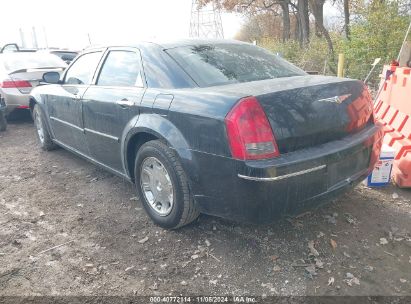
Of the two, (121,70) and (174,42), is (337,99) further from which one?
(121,70)

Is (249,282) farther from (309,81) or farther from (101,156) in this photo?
(101,156)

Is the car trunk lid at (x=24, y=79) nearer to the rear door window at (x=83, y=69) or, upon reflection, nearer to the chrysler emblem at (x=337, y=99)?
the rear door window at (x=83, y=69)

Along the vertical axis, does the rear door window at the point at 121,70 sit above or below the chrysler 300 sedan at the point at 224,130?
above

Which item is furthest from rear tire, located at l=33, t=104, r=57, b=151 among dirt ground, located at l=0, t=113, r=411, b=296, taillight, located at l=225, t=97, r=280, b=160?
taillight, located at l=225, t=97, r=280, b=160

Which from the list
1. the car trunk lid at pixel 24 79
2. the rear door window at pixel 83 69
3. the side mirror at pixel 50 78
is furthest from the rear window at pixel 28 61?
the rear door window at pixel 83 69

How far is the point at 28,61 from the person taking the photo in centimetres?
795

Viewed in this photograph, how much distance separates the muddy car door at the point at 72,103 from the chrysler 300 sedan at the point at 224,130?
26cm

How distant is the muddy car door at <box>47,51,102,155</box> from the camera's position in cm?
411

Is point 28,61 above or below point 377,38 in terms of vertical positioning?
above

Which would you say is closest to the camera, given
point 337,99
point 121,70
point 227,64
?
point 337,99

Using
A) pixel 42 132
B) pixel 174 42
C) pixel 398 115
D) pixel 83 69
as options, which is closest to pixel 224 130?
pixel 174 42

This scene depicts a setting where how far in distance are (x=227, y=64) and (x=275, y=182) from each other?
133 cm

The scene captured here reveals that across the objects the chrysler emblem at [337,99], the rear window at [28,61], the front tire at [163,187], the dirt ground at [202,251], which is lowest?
the dirt ground at [202,251]

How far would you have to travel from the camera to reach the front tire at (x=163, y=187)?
9.21 feet
